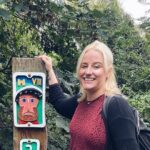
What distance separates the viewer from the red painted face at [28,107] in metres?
2.49

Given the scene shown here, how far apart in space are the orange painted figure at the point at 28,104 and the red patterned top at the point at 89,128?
232mm

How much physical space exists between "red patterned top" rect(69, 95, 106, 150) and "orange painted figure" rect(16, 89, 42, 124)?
23 centimetres

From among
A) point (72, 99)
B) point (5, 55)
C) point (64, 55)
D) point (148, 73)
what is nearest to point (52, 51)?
point (64, 55)

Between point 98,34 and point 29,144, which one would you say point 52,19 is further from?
point 29,144

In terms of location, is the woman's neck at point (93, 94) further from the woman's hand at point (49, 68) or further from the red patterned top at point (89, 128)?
the woman's hand at point (49, 68)

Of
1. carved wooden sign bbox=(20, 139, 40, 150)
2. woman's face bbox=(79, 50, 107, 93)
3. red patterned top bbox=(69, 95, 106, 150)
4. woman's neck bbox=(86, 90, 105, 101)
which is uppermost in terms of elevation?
woman's face bbox=(79, 50, 107, 93)

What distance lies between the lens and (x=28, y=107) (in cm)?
249

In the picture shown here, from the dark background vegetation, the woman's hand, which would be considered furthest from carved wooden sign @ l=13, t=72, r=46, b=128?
the dark background vegetation

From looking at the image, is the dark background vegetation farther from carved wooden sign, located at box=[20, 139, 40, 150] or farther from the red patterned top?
the red patterned top

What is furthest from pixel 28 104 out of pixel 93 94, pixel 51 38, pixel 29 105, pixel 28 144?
pixel 51 38

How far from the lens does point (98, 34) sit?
123 inches

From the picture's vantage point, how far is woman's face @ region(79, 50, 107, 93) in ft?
7.68

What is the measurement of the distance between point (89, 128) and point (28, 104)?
40cm

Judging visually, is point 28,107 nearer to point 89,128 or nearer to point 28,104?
point 28,104
